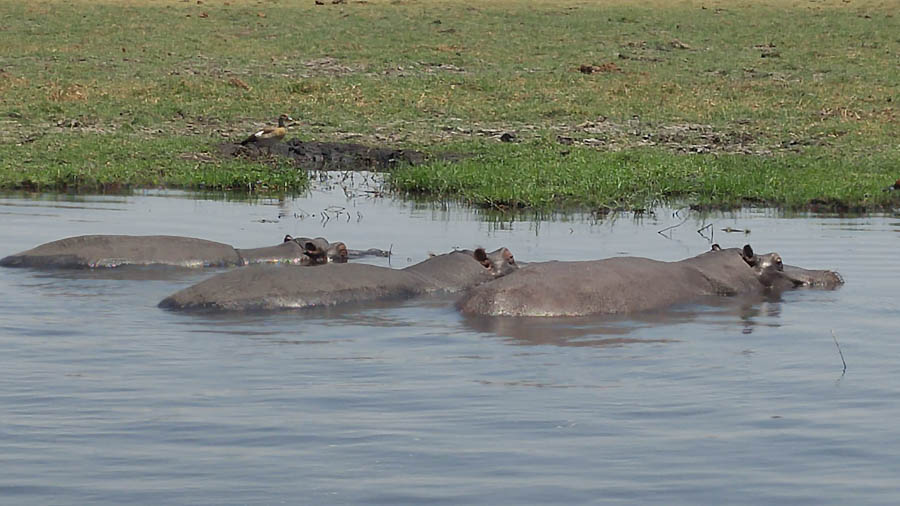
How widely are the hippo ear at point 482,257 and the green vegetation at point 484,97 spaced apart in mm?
4628

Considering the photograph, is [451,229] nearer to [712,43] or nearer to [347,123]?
[347,123]

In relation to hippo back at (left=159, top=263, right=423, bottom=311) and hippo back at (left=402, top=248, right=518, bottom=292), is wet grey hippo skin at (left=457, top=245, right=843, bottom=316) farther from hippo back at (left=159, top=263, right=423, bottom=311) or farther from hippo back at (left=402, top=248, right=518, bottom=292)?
hippo back at (left=402, top=248, right=518, bottom=292)

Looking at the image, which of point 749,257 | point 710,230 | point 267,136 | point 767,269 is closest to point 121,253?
point 749,257

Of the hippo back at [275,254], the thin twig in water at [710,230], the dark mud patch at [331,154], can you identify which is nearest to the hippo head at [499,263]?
the hippo back at [275,254]

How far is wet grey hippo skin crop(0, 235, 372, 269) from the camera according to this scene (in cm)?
1088

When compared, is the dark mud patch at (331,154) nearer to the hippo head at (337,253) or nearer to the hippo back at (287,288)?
the hippo head at (337,253)

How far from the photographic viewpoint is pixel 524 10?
37.3 meters

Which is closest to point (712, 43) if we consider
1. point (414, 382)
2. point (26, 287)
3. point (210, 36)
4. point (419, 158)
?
point (210, 36)

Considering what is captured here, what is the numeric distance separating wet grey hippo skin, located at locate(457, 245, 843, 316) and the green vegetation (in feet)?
15.2

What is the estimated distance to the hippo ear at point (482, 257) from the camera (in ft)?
33.1

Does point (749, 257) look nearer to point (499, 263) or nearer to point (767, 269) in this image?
point (767, 269)

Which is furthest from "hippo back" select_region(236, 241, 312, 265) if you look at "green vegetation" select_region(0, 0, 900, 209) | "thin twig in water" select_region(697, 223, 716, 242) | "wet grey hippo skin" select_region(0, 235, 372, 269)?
"green vegetation" select_region(0, 0, 900, 209)

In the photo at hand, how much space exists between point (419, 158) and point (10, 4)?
2092 centimetres

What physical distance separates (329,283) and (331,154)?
30.4 feet
